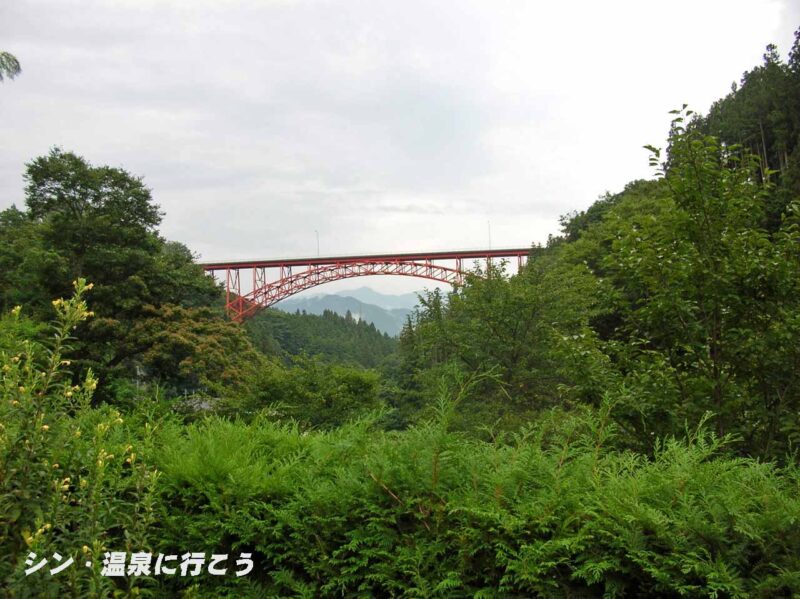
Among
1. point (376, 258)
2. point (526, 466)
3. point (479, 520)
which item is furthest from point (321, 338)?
point (479, 520)

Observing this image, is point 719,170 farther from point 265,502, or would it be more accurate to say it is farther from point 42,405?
point 42,405

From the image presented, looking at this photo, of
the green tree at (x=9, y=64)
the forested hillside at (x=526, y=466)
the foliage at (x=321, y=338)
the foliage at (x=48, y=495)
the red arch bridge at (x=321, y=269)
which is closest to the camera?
the foliage at (x=48, y=495)

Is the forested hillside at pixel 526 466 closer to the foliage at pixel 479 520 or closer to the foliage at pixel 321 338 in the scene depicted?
the foliage at pixel 479 520

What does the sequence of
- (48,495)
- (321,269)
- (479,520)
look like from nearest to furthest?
(48,495) < (479,520) < (321,269)

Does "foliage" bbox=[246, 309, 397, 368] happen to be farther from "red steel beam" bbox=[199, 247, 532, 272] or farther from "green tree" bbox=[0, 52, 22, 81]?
"green tree" bbox=[0, 52, 22, 81]

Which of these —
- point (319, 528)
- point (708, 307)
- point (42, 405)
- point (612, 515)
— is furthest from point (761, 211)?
point (42, 405)

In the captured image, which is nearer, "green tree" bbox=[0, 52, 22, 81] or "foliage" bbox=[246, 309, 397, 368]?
"green tree" bbox=[0, 52, 22, 81]

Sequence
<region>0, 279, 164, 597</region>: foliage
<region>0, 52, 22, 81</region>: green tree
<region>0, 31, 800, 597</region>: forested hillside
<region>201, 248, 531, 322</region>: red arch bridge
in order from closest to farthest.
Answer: <region>0, 279, 164, 597</region>: foliage < <region>0, 31, 800, 597</region>: forested hillside < <region>0, 52, 22, 81</region>: green tree < <region>201, 248, 531, 322</region>: red arch bridge

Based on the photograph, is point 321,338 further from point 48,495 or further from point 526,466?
point 48,495

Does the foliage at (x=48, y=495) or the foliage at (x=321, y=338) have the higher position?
the foliage at (x=48, y=495)

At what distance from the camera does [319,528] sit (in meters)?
2.15

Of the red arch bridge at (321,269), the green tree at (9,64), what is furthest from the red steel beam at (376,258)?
the green tree at (9,64)

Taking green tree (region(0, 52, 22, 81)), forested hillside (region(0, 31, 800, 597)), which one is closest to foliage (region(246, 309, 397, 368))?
green tree (region(0, 52, 22, 81))

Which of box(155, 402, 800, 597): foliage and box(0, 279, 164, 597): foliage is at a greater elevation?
box(0, 279, 164, 597): foliage
